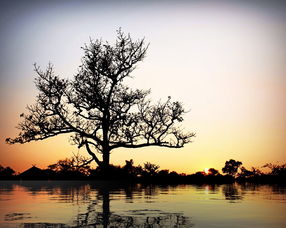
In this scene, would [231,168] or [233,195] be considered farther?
[231,168]

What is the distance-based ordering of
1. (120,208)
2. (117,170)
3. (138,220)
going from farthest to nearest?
(117,170) < (120,208) < (138,220)

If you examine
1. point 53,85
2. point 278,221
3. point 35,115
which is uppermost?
point 53,85

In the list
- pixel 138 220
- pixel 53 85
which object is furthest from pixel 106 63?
pixel 138 220

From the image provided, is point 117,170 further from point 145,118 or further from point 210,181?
point 210,181

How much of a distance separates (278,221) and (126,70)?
17156 mm

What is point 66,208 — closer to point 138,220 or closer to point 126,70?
point 138,220

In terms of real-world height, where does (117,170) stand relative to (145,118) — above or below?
below

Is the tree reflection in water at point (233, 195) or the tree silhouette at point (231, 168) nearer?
the tree reflection in water at point (233, 195)

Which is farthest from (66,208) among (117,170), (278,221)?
(117,170)

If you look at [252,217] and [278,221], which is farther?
[252,217]

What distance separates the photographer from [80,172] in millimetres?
21906

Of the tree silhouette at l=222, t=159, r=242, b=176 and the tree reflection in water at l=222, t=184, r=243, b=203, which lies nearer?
the tree reflection in water at l=222, t=184, r=243, b=203

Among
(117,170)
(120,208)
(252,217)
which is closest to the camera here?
(252,217)

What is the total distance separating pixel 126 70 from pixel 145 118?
2.75m
